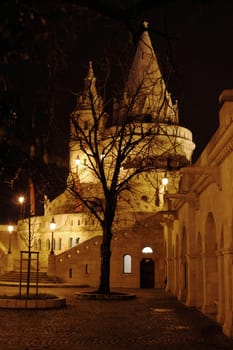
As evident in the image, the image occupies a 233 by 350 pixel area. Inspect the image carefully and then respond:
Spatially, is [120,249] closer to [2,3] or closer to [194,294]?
[194,294]

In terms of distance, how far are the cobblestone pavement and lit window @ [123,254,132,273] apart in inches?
656

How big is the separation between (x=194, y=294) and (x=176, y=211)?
592 cm

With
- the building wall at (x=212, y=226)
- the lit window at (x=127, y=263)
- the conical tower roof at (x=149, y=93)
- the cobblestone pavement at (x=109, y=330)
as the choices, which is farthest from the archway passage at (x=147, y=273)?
the cobblestone pavement at (x=109, y=330)

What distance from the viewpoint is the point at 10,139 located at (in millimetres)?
4172

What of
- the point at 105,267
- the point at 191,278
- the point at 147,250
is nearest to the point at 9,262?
the point at 147,250

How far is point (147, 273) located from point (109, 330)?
2247 centimetres

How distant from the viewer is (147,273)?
34594 millimetres

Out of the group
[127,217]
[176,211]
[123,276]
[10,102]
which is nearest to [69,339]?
[10,102]

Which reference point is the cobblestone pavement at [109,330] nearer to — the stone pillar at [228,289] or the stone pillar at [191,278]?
the stone pillar at [228,289]

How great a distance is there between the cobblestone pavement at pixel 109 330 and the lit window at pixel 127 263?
1665 centimetres

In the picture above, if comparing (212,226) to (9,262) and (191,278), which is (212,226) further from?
(9,262)

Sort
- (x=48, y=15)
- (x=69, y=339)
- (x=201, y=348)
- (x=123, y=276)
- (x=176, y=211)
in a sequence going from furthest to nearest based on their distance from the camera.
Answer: (x=123, y=276) → (x=176, y=211) → (x=69, y=339) → (x=201, y=348) → (x=48, y=15)

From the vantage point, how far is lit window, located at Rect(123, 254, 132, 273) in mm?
34787

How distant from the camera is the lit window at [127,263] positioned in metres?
34.8
